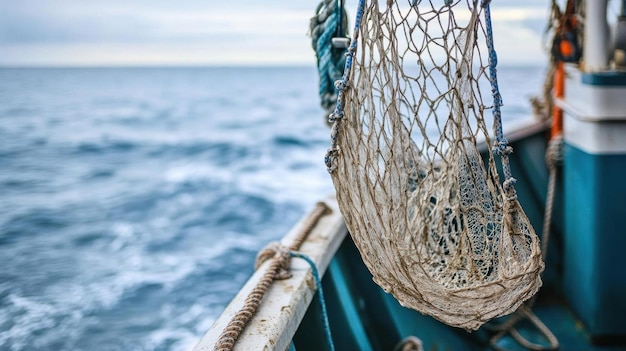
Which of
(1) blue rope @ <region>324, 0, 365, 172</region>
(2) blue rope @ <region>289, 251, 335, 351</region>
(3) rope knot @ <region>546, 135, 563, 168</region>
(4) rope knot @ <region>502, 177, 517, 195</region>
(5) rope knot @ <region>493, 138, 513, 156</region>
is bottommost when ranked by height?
(3) rope knot @ <region>546, 135, 563, 168</region>

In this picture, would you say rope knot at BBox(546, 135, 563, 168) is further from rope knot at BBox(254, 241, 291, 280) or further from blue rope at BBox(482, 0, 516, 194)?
blue rope at BBox(482, 0, 516, 194)

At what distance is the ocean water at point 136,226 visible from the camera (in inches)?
217

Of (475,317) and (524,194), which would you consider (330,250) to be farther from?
(524,194)

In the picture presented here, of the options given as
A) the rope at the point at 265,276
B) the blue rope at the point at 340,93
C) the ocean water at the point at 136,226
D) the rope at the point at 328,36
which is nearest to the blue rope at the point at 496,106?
the blue rope at the point at 340,93

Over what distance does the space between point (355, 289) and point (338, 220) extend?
12.5 inches

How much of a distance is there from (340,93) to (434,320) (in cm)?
186

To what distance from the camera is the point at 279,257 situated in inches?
80.9

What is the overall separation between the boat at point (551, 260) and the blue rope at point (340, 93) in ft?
1.47

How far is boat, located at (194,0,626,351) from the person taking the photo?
2.01 metres

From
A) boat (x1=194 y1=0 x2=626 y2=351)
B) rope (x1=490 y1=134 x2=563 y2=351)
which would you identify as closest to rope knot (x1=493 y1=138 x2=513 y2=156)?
boat (x1=194 y1=0 x2=626 y2=351)

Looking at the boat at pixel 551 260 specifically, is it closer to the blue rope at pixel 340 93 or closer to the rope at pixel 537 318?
the rope at pixel 537 318

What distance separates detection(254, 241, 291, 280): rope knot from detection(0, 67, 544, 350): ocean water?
550mm

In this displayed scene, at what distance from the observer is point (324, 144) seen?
17.4 meters

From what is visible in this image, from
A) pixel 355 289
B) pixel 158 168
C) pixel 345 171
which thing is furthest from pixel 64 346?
pixel 158 168
